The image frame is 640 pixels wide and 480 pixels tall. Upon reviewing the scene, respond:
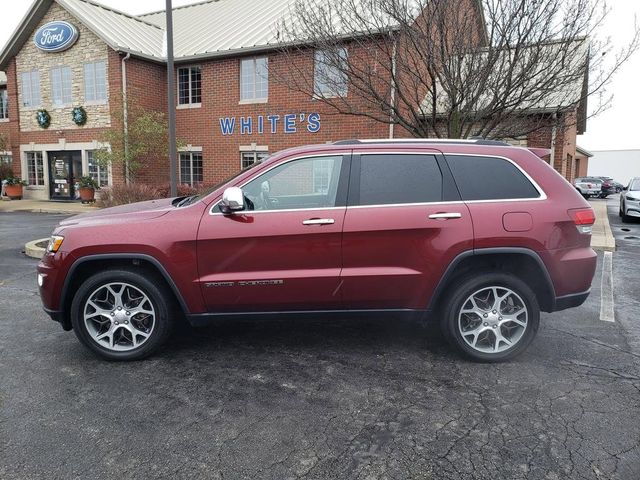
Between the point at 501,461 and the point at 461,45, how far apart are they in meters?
8.34

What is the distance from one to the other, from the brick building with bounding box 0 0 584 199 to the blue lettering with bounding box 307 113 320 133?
3cm

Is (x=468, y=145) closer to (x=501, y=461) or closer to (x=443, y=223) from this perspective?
(x=443, y=223)

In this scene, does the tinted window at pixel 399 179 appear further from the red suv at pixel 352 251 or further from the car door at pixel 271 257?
the car door at pixel 271 257

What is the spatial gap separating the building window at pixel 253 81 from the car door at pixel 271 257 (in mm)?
13784

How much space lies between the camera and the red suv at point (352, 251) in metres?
3.92

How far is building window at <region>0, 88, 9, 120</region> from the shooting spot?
23031mm

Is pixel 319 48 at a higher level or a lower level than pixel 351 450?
higher

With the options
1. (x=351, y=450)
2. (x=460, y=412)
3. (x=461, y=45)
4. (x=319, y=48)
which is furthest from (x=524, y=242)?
(x=319, y=48)

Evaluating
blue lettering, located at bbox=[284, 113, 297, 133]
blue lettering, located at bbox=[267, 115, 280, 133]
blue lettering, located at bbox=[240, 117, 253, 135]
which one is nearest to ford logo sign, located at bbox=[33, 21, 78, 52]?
blue lettering, located at bbox=[240, 117, 253, 135]

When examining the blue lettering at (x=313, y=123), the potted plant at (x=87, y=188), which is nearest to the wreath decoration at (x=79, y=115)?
the potted plant at (x=87, y=188)

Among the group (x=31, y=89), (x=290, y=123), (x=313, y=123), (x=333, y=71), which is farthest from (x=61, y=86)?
(x=333, y=71)

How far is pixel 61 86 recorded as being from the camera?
19.8 meters

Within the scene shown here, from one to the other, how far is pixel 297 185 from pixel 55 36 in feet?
64.2

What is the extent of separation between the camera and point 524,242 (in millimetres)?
3959
